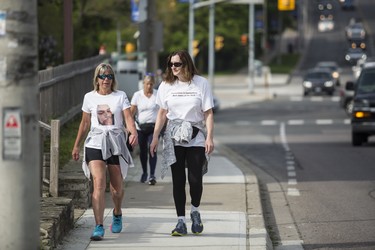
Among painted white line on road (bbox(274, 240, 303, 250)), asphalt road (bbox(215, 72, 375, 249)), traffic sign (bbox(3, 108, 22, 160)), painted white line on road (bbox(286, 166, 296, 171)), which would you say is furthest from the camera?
painted white line on road (bbox(286, 166, 296, 171))

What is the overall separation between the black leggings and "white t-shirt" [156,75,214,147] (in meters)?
0.08

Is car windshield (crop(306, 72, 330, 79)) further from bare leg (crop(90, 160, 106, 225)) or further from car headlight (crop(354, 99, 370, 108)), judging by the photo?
bare leg (crop(90, 160, 106, 225))

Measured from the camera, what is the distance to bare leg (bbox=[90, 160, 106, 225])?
10.7 metres

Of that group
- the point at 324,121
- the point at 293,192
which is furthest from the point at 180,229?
the point at 324,121

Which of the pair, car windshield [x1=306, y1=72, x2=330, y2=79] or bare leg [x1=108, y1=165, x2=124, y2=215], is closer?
bare leg [x1=108, y1=165, x2=124, y2=215]

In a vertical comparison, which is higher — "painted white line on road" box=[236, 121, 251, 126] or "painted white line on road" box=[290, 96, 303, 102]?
"painted white line on road" box=[290, 96, 303, 102]

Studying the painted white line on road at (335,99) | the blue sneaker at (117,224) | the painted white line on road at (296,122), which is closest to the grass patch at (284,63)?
the painted white line on road at (335,99)

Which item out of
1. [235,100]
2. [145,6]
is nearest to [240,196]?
[145,6]

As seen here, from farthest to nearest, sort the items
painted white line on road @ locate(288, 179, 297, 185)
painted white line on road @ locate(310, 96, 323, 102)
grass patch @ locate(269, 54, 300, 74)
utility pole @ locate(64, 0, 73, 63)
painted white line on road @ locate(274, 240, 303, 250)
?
1. grass patch @ locate(269, 54, 300, 74)
2. painted white line on road @ locate(310, 96, 323, 102)
3. utility pole @ locate(64, 0, 73, 63)
4. painted white line on road @ locate(288, 179, 297, 185)
5. painted white line on road @ locate(274, 240, 303, 250)

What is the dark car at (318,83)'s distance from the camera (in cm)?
6334

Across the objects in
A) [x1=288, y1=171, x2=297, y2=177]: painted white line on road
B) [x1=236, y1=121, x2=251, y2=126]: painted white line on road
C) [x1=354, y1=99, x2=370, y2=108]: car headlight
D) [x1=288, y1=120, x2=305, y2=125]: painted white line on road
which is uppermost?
[x1=354, y1=99, x2=370, y2=108]: car headlight

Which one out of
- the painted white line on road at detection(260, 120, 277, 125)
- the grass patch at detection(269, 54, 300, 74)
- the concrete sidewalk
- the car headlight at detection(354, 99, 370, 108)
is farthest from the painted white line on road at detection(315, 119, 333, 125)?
the grass patch at detection(269, 54, 300, 74)

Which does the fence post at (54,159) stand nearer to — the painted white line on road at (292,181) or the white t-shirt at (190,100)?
the white t-shirt at (190,100)

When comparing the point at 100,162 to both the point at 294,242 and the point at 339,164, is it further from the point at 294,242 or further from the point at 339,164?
the point at 339,164
